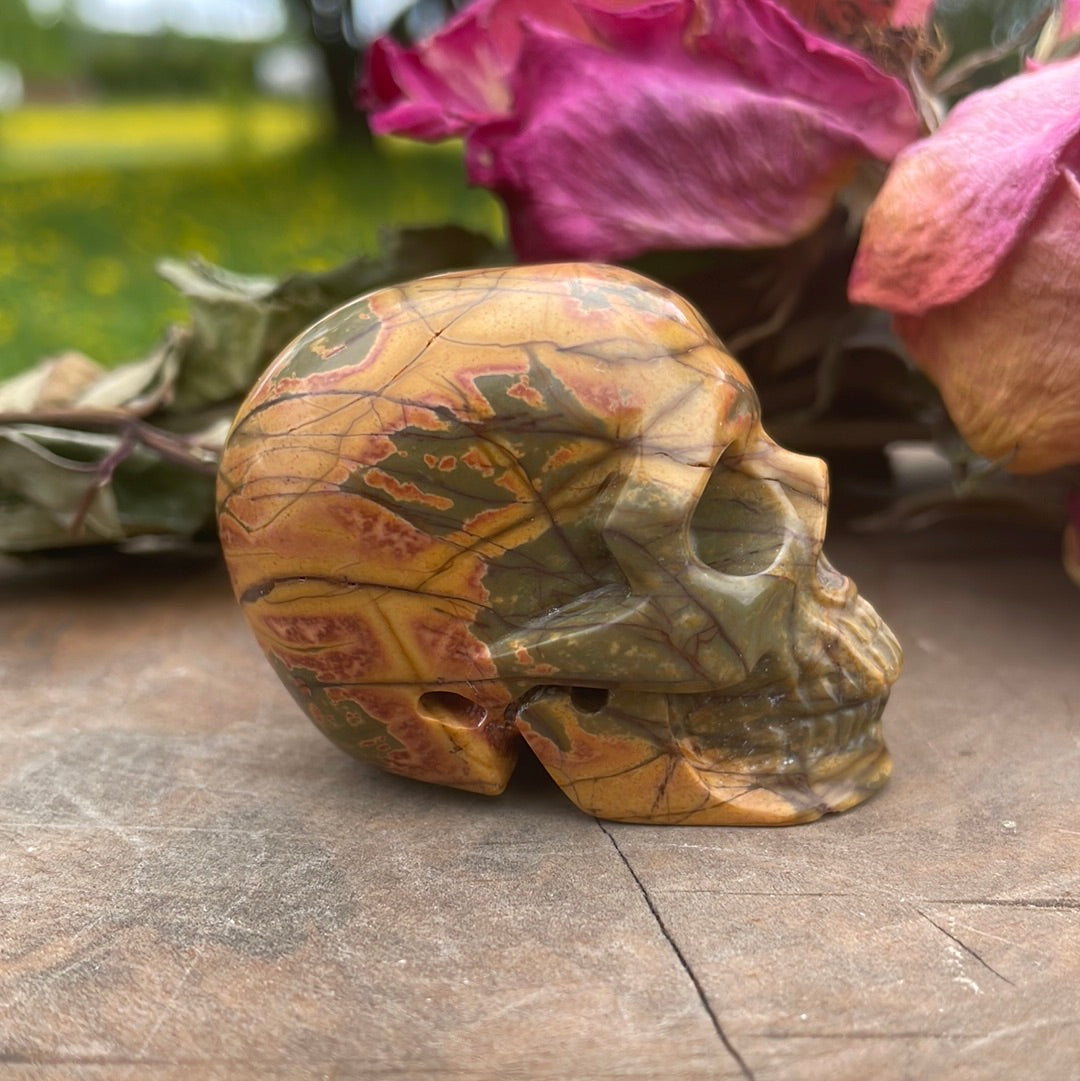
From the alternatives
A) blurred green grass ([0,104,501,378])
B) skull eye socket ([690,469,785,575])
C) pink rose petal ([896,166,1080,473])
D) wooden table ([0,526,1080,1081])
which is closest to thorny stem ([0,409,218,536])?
wooden table ([0,526,1080,1081])

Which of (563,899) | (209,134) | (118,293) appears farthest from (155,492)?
(209,134)

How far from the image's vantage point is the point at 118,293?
10.8ft

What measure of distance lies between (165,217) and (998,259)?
3583 mm

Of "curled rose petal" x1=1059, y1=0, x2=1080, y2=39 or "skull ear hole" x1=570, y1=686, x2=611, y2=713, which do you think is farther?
"curled rose petal" x1=1059, y1=0, x2=1080, y2=39

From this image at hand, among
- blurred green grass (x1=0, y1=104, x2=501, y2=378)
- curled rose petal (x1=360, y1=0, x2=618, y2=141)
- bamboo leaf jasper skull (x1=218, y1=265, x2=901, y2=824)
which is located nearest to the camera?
bamboo leaf jasper skull (x1=218, y1=265, x2=901, y2=824)

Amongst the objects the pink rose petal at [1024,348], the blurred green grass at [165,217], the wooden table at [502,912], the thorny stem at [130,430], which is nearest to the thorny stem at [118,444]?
Answer: the thorny stem at [130,430]

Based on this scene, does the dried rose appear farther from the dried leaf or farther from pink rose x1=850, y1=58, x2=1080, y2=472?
the dried leaf

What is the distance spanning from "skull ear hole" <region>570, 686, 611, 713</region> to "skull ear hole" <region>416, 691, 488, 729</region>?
0.07 m

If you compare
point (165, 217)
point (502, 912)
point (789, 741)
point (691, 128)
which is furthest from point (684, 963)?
point (165, 217)

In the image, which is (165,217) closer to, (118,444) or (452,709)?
(118,444)

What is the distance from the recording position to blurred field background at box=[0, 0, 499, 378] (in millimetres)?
3105

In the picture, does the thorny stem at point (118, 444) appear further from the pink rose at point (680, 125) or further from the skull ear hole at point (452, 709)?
the skull ear hole at point (452, 709)

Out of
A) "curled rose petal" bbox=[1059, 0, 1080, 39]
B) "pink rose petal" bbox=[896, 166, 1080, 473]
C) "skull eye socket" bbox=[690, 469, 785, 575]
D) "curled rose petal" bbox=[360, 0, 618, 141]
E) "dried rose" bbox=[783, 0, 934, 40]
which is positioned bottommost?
"skull eye socket" bbox=[690, 469, 785, 575]

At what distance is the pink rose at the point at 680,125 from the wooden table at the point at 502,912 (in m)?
0.53
